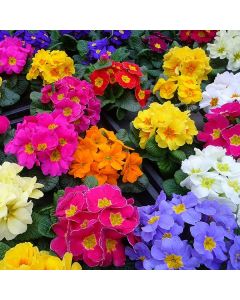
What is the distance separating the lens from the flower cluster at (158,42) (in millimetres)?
3217

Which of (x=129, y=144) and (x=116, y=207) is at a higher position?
(x=116, y=207)

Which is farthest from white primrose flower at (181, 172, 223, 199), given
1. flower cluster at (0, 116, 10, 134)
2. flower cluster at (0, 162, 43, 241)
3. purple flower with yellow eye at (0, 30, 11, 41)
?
purple flower with yellow eye at (0, 30, 11, 41)

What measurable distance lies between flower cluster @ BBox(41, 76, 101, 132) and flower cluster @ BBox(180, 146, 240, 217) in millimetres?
688

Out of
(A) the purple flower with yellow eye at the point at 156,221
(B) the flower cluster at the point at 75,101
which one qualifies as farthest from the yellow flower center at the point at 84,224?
(B) the flower cluster at the point at 75,101

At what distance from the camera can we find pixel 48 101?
250 centimetres

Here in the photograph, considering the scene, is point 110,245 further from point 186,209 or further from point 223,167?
point 223,167

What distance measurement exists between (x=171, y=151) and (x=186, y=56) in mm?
916

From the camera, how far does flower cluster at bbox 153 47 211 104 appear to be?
2.56 m

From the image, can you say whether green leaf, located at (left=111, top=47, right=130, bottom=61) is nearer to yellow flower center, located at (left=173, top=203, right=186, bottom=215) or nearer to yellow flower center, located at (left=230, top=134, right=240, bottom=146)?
yellow flower center, located at (left=230, top=134, right=240, bottom=146)

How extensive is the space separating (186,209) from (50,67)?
1.51 m

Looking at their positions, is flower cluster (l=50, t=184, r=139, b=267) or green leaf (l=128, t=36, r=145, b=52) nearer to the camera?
flower cluster (l=50, t=184, r=139, b=267)

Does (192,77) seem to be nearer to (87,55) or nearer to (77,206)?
(87,55)

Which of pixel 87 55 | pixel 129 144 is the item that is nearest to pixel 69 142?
pixel 129 144

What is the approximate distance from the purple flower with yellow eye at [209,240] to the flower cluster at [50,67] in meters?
1.55
